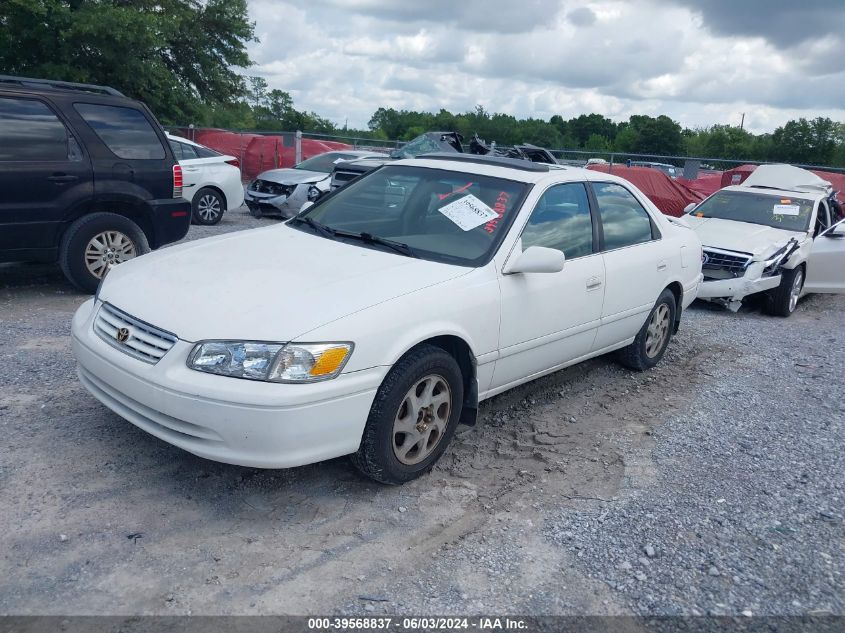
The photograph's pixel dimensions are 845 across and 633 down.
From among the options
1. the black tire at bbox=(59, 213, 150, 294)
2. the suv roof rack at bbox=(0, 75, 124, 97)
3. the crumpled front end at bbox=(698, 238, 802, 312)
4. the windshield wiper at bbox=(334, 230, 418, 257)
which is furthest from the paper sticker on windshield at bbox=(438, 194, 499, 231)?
the crumpled front end at bbox=(698, 238, 802, 312)

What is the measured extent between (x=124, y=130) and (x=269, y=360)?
193 inches

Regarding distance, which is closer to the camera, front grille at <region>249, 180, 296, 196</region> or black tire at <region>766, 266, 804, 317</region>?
black tire at <region>766, 266, 804, 317</region>

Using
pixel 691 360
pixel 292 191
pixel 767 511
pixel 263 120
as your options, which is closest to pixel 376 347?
pixel 767 511

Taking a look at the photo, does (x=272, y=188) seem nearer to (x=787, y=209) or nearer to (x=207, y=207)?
(x=207, y=207)

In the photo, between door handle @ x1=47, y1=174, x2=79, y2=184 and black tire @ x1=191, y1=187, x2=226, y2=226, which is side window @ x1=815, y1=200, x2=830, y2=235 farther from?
black tire @ x1=191, y1=187, x2=226, y2=226

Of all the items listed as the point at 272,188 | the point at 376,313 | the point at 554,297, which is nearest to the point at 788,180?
the point at 554,297

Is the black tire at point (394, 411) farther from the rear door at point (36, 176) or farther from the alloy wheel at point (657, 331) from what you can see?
the rear door at point (36, 176)

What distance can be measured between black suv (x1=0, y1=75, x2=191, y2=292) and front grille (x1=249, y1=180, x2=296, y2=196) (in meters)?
6.16

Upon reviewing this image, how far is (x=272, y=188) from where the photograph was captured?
13820 millimetres

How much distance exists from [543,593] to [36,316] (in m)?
5.18

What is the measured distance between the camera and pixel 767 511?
148 inches

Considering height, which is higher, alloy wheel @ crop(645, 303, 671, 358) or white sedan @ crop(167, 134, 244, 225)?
white sedan @ crop(167, 134, 244, 225)

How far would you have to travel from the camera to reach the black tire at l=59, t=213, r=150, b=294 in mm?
6695

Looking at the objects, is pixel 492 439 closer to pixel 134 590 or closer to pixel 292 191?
pixel 134 590
